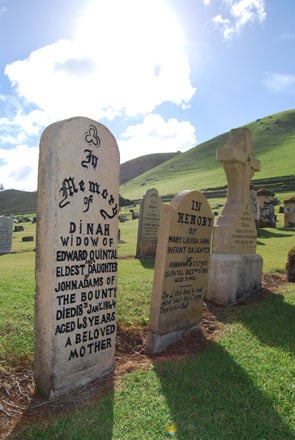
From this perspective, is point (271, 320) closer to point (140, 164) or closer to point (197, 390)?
point (197, 390)

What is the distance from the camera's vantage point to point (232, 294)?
762 centimetres

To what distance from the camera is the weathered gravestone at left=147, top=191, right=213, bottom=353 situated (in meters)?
5.20

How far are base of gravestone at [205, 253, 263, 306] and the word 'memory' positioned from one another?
1793mm

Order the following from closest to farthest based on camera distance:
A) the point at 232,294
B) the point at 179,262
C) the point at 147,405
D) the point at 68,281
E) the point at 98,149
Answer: the point at 147,405 < the point at 68,281 < the point at 98,149 < the point at 179,262 < the point at 232,294

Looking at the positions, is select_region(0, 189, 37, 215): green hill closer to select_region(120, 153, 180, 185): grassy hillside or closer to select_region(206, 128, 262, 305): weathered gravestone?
select_region(120, 153, 180, 185): grassy hillside

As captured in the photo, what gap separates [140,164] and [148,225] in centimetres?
15404

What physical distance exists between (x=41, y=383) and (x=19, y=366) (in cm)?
67

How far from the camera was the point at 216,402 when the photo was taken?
140 inches

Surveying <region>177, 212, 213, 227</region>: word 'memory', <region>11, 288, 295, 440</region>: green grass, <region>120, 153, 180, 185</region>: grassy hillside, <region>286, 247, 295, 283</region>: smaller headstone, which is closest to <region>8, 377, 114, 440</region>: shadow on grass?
<region>11, 288, 295, 440</region>: green grass

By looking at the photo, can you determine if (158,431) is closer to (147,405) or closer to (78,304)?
(147,405)

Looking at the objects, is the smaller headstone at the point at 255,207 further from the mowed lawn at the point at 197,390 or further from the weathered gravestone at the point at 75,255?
the weathered gravestone at the point at 75,255

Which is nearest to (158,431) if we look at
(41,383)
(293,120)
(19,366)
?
(41,383)

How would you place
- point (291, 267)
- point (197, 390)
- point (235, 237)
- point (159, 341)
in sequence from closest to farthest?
point (197, 390)
point (159, 341)
point (235, 237)
point (291, 267)

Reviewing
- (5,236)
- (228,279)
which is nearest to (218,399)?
(228,279)
